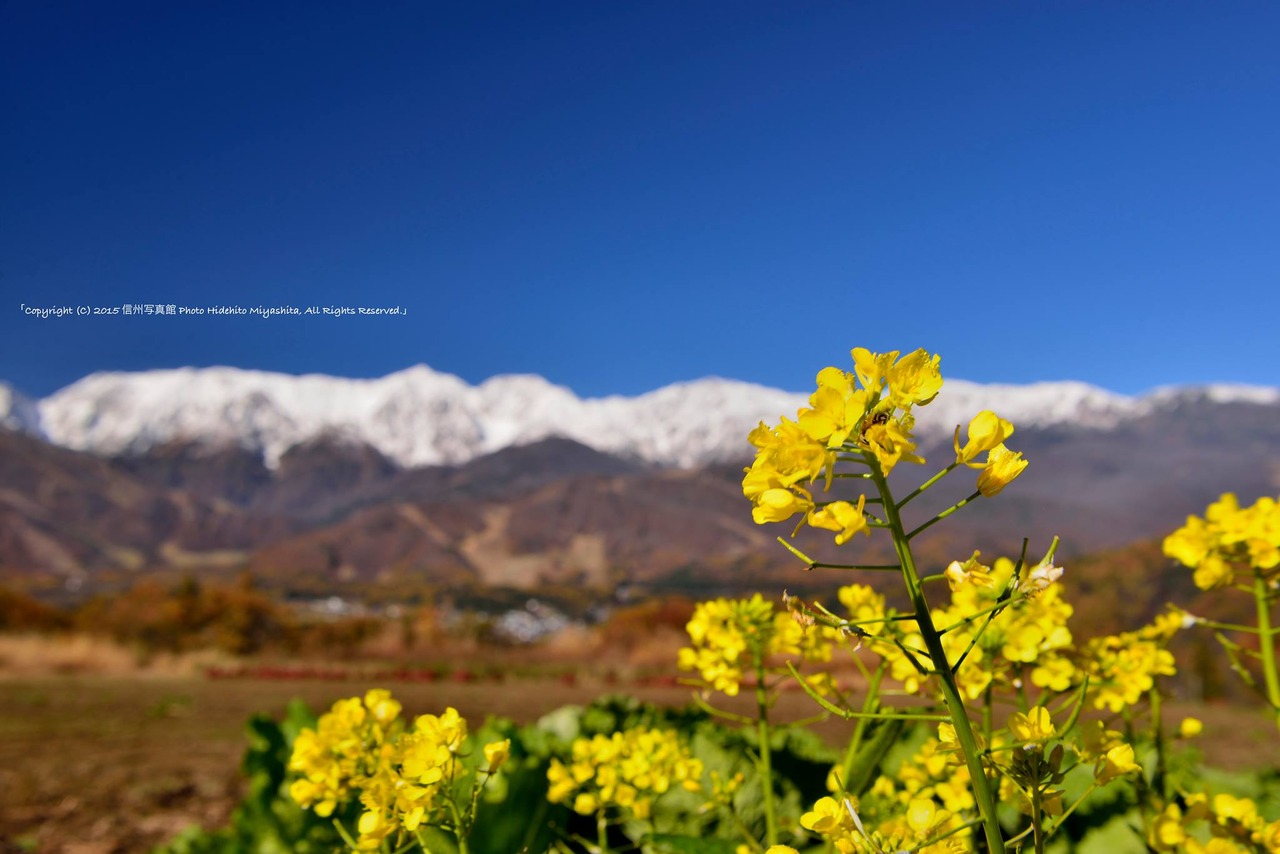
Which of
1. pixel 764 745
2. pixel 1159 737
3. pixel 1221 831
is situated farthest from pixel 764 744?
pixel 1159 737

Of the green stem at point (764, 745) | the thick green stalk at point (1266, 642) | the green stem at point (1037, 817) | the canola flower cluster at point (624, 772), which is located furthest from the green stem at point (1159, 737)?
the green stem at point (1037, 817)

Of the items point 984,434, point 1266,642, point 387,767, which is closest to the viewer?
point 984,434

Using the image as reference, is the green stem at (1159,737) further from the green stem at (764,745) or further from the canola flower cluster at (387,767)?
the canola flower cluster at (387,767)

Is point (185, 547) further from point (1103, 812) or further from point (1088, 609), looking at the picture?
point (1103, 812)

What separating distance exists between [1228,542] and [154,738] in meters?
9.71

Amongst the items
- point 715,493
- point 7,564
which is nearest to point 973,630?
point 715,493

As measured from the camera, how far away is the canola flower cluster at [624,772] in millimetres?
1909

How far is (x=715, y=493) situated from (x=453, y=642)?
151798 millimetres

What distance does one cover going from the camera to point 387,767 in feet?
4.41

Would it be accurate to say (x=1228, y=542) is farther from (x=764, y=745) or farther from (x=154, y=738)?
(x=154, y=738)

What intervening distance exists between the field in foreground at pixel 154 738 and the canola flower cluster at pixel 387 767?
454 cm

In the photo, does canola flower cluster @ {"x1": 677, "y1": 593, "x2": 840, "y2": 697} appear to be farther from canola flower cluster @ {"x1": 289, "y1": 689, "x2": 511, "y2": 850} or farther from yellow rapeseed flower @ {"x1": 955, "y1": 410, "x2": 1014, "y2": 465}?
yellow rapeseed flower @ {"x1": 955, "y1": 410, "x2": 1014, "y2": 465}

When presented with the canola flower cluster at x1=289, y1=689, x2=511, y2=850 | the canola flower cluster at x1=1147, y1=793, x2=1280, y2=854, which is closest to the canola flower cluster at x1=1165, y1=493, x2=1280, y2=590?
the canola flower cluster at x1=1147, y1=793, x2=1280, y2=854

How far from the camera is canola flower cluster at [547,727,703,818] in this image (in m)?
1.91
